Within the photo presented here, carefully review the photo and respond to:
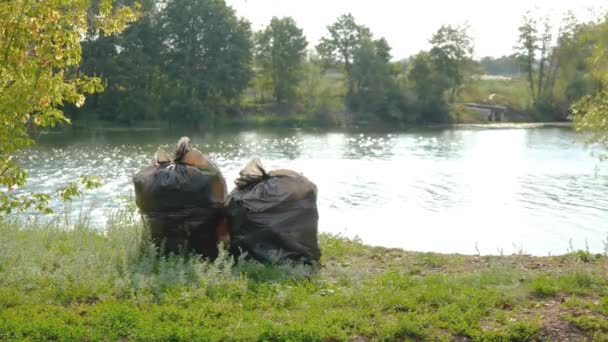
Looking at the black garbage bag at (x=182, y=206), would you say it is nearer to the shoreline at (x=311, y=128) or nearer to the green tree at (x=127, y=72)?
the shoreline at (x=311, y=128)

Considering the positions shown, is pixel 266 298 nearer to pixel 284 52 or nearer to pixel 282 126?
pixel 282 126

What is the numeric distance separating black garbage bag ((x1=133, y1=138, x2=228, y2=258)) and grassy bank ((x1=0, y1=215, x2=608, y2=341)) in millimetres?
292

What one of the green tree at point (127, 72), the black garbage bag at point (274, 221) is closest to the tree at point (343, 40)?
the green tree at point (127, 72)

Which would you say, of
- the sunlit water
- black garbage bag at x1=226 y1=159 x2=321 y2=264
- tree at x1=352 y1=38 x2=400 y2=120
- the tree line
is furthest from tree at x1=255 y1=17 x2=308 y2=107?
black garbage bag at x1=226 y1=159 x2=321 y2=264

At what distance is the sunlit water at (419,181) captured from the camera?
1326cm

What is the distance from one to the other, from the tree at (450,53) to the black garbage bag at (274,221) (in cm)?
6203

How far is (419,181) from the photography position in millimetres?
21703

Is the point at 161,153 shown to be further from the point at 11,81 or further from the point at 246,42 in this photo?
the point at 246,42

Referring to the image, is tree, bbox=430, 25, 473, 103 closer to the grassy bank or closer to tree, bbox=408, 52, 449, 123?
tree, bbox=408, 52, 449, 123

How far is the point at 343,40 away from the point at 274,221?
194 feet

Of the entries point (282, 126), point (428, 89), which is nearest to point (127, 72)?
point (282, 126)

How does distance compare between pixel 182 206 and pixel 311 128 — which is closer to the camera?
pixel 182 206

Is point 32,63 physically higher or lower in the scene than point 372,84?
higher

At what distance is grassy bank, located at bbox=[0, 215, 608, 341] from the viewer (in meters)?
4.86
